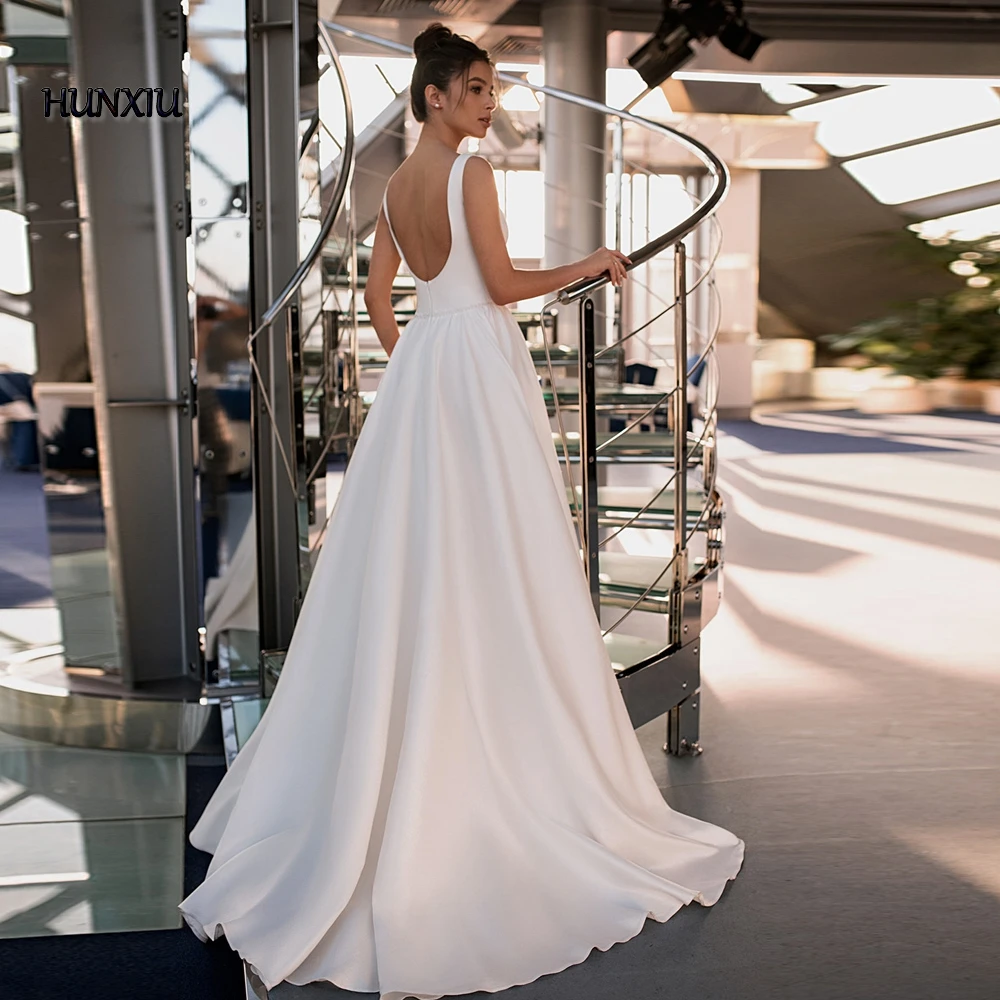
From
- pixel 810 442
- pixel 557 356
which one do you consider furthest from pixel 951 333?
pixel 557 356

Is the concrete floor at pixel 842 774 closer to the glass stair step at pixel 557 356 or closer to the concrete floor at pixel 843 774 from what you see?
the concrete floor at pixel 843 774

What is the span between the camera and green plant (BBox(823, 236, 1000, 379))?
11977mm

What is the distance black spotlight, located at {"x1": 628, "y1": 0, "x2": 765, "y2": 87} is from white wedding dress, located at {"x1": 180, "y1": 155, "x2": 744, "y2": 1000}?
5.56 metres

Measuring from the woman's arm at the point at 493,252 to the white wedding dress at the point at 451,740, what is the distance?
3 centimetres

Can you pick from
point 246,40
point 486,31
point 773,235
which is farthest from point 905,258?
point 246,40

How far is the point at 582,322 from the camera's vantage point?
247cm

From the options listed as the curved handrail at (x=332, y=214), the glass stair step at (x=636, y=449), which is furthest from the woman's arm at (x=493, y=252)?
the glass stair step at (x=636, y=449)

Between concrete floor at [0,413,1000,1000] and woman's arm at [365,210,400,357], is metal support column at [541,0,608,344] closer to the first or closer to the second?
concrete floor at [0,413,1000,1000]

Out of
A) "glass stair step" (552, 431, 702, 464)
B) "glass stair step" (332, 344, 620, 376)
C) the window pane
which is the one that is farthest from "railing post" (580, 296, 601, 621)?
the window pane

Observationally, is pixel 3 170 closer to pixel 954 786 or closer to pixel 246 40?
pixel 246 40

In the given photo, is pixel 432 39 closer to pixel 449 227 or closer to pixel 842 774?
pixel 449 227

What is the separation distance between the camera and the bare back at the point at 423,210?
205 cm

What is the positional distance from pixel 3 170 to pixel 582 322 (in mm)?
1789

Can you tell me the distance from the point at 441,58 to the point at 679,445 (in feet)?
3.74
